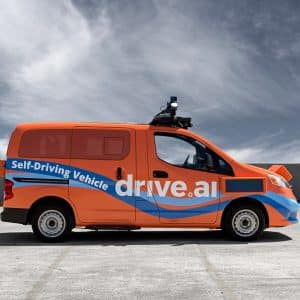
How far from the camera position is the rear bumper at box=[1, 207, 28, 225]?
31.4 ft

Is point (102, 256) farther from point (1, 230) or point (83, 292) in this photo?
point (1, 230)

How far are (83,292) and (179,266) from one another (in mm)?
1776

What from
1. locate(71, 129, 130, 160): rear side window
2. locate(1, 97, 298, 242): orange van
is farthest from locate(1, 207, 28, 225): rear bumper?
locate(71, 129, 130, 160): rear side window

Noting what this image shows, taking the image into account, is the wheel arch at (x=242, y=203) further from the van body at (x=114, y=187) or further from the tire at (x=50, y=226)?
the tire at (x=50, y=226)

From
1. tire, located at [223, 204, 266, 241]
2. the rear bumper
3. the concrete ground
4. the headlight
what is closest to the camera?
the concrete ground

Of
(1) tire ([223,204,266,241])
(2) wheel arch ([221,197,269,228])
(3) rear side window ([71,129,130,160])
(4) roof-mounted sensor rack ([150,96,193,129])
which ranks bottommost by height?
(1) tire ([223,204,266,241])

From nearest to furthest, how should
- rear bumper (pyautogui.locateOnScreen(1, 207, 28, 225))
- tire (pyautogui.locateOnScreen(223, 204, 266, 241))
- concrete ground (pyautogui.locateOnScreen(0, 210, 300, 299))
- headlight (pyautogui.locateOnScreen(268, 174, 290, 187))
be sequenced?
1. concrete ground (pyautogui.locateOnScreen(0, 210, 300, 299))
2. rear bumper (pyautogui.locateOnScreen(1, 207, 28, 225))
3. tire (pyautogui.locateOnScreen(223, 204, 266, 241))
4. headlight (pyautogui.locateOnScreen(268, 174, 290, 187))

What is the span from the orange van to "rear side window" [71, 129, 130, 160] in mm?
17

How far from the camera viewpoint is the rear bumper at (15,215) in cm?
958

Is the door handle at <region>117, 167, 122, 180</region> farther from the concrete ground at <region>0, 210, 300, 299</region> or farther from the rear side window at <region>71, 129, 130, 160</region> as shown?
the concrete ground at <region>0, 210, 300, 299</region>

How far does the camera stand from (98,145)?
9672 millimetres

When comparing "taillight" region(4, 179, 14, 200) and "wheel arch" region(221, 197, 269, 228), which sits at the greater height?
"taillight" region(4, 179, 14, 200)

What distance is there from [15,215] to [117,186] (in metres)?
1.85

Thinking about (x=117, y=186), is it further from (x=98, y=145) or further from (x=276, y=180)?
(x=276, y=180)
